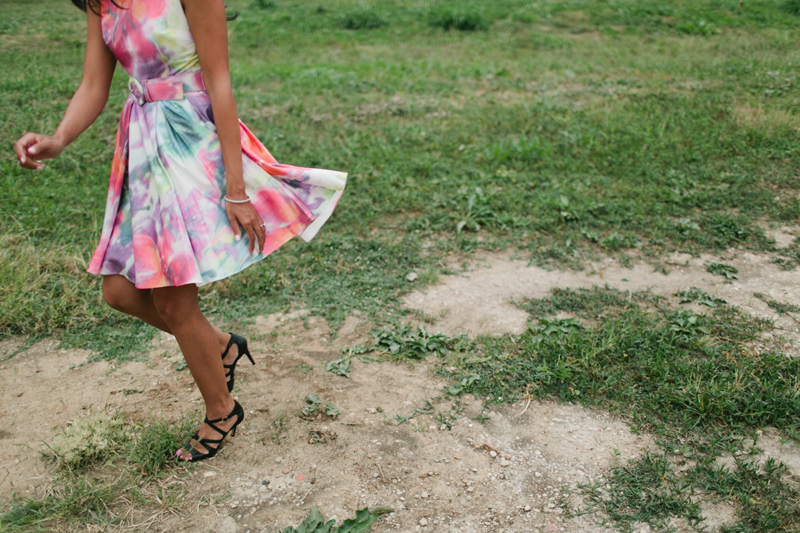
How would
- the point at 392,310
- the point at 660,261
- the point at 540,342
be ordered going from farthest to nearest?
the point at 660,261 < the point at 392,310 < the point at 540,342

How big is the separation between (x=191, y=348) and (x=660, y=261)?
116 inches

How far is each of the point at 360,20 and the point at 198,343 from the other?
9.24 m

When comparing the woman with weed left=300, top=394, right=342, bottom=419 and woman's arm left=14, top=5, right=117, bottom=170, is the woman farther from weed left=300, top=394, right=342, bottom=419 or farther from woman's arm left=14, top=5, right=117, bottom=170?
weed left=300, top=394, right=342, bottom=419

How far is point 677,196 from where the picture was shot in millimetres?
4367

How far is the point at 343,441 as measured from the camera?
237 cm

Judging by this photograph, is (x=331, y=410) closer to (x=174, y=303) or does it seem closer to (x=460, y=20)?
(x=174, y=303)

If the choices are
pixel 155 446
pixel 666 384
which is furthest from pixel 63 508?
pixel 666 384

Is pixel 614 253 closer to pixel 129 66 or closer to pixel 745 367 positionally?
pixel 745 367

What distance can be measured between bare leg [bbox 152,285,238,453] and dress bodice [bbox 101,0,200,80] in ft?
2.44

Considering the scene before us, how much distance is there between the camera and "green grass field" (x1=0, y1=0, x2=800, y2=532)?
8.63 ft

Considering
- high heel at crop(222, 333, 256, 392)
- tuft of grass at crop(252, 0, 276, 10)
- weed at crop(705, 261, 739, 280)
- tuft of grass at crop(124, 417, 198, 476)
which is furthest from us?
tuft of grass at crop(252, 0, 276, 10)

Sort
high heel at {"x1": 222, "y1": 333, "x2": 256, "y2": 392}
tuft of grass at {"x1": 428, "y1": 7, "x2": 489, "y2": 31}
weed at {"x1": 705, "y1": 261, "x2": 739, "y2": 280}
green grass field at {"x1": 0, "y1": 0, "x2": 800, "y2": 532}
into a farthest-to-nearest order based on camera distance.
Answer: tuft of grass at {"x1": 428, "y1": 7, "x2": 489, "y2": 31}
weed at {"x1": 705, "y1": 261, "x2": 739, "y2": 280}
green grass field at {"x1": 0, "y1": 0, "x2": 800, "y2": 532}
high heel at {"x1": 222, "y1": 333, "x2": 256, "y2": 392}

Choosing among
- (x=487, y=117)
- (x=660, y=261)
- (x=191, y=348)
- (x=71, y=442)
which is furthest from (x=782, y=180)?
(x=71, y=442)

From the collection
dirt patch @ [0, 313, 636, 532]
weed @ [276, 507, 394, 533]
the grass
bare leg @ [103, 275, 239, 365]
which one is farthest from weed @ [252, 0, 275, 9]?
weed @ [276, 507, 394, 533]
